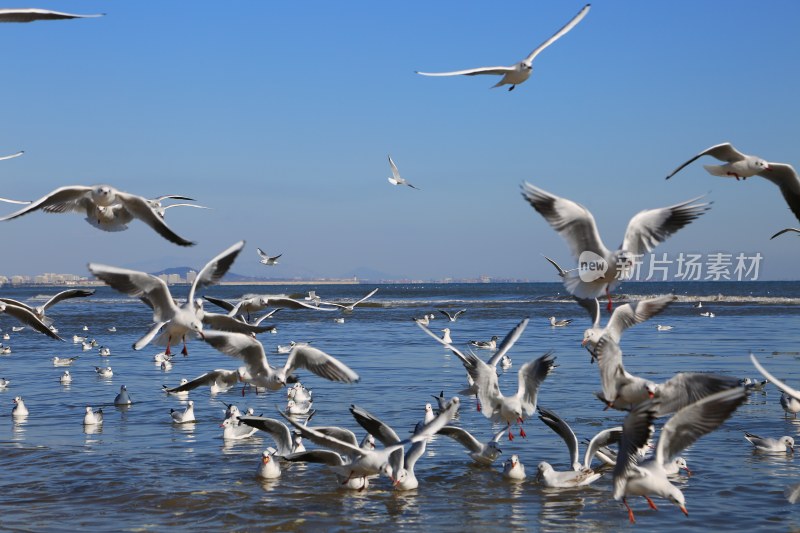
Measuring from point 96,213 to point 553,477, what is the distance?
5867 mm

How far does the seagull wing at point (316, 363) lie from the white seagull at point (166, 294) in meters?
1.26

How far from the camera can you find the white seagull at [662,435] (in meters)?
8.47

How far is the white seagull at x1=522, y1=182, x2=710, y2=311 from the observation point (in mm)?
9773

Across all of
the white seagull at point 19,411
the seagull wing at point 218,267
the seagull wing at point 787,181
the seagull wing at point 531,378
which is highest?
the seagull wing at point 787,181

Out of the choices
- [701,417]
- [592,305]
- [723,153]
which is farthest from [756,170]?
[701,417]

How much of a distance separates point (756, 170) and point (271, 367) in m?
5.73

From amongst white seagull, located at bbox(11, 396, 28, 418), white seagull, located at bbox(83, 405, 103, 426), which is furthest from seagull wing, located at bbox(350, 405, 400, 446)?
white seagull, located at bbox(11, 396, 28, 418)

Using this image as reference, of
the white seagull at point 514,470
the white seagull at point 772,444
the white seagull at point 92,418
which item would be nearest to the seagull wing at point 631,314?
the white seagull at point 514,470

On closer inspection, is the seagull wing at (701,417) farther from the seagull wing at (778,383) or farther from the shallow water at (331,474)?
the shallow water at (331,474)

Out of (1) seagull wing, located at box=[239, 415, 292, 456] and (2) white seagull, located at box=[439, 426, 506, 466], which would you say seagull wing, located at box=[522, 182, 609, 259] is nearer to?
(2) white seagull, located at box=[439, 426, 506, 466]

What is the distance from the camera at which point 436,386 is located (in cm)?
1958

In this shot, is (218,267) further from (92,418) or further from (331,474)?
Answer: (92,418)

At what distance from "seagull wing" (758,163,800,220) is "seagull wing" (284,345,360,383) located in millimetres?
5050

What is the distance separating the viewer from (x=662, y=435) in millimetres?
8883
